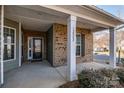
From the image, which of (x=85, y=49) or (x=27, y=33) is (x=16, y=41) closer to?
(x=27, y=33)

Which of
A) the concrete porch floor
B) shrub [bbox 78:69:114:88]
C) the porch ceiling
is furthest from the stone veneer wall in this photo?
shrub [bbox 78:69:114:88]

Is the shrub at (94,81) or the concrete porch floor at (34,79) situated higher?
the shrub at (94,81)

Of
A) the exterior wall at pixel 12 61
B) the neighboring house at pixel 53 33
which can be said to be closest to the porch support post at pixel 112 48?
the neighboring house at pixel 53 33

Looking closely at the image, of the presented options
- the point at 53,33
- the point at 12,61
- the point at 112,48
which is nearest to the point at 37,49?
the point at 53,33

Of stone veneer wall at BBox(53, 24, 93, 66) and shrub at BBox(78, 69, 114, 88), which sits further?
stone veneer wall at BBox(53, 24, 93, 66)

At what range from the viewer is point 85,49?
1038cm

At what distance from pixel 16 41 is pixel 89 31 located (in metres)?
6.08

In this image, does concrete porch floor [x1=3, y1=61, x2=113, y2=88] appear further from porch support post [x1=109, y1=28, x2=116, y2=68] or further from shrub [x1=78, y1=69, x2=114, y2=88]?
porch support post [x1=109, y1=28, x2=116, y2=68]

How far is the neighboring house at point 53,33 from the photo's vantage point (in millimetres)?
5020

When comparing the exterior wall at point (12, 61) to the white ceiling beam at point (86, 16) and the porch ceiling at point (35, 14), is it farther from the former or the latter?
the white ceiling beam at point (86, 16)

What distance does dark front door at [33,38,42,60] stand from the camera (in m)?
12.0

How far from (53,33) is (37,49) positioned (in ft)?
14.8
